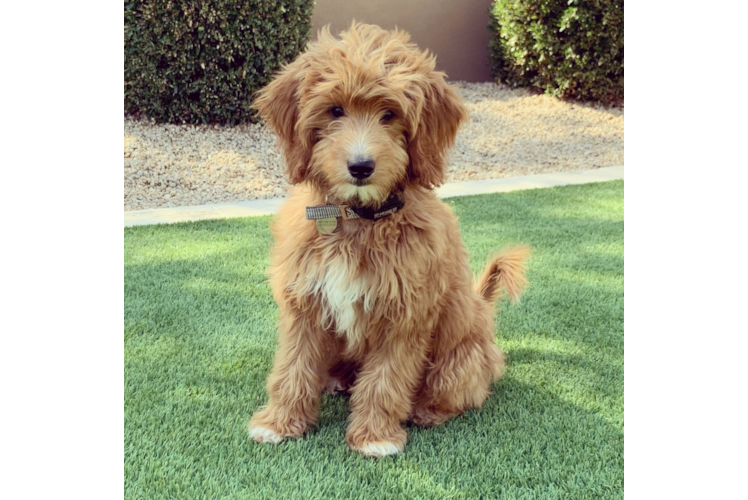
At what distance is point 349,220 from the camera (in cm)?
293

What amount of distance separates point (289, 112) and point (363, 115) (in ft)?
1.26

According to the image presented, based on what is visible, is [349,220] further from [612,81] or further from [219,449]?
[612,81]

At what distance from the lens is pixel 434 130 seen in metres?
2.89

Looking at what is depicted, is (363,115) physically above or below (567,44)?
above

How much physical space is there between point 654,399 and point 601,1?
916 centimetres

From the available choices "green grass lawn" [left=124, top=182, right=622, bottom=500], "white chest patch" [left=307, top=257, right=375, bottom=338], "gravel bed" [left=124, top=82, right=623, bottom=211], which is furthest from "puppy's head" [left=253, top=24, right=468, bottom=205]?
"gravel bed" [left=124, top=82, right=623, bottom=211]

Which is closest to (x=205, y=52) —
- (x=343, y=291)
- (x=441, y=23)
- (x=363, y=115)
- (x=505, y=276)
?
(x=441, y=23)

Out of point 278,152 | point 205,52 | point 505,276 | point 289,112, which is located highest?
point 289,112

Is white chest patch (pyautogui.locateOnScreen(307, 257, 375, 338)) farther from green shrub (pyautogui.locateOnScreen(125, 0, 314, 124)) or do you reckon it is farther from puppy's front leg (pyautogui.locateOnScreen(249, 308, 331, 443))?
green shrub (pyautogui.locateOnScreen(125, 0, 314, 124))

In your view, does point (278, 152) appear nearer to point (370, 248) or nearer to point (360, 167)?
point (370, 248)

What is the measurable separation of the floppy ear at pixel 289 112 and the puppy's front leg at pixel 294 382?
69cm

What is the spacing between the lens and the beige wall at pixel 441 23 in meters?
11.1

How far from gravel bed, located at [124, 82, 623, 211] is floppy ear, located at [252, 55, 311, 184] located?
14.4 feet

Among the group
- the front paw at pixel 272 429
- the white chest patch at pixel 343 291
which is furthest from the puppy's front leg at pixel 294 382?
the white chest patch at pixel 343 291
